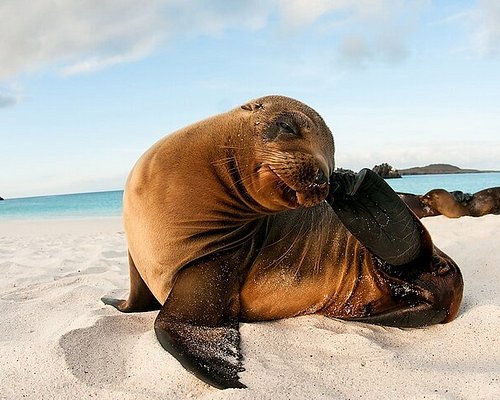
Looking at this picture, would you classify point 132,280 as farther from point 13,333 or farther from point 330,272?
point 330,272

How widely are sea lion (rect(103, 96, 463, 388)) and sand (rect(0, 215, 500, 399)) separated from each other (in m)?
0.12

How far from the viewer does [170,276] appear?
8.95 ft

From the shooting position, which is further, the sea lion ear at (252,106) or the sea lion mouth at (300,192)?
the sea lion ear at (252,106)

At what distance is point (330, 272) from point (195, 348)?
91 centimetres

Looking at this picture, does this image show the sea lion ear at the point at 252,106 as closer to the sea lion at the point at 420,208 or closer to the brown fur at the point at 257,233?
the brown fur at the point at 257,233

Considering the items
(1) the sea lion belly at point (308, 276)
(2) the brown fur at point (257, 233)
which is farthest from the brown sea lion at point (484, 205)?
(1) the sea lion belly at point (308, 276)

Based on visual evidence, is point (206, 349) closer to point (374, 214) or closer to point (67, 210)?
point (374, 214)

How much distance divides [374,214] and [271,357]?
→ 2.76ft

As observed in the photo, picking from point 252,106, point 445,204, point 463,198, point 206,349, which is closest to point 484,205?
point 463,198

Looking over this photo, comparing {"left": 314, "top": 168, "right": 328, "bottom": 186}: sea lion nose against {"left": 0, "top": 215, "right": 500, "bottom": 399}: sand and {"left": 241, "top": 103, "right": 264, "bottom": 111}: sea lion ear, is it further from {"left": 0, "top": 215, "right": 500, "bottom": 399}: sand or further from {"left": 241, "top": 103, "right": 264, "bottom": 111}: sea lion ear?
{"left": 0, "top": 215, "right": 500, "bottom": 399}: sand

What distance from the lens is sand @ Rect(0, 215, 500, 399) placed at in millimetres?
2016

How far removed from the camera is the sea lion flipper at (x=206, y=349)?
210 cm

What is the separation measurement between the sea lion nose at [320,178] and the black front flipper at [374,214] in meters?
0.29

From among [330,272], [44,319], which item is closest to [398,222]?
[330,272]
